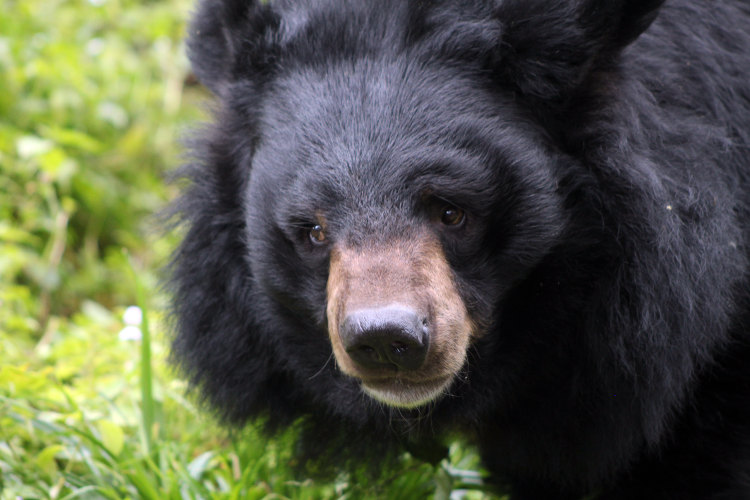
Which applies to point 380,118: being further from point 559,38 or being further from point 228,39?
point 228,39

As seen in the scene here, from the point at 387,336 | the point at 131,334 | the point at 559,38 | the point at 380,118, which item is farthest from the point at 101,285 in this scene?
the point at 559,38

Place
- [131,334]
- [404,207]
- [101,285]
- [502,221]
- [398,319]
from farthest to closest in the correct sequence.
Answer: [101,285]
[131,334]
[502,221]
[404,207]
[398,319]

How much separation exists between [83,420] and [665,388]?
2335 mm

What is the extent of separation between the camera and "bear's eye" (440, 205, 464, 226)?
9.40 feet

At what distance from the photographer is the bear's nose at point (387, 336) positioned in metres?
2.58

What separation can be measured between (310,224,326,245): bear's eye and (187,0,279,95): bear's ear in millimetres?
712

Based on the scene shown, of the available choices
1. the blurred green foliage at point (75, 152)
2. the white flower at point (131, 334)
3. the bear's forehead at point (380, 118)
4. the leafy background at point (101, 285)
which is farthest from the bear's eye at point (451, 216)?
the blurred green foliage at point (75, 152)

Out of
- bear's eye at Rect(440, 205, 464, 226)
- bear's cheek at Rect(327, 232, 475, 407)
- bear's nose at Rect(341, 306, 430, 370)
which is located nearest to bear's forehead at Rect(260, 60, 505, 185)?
bear's eye at Rect(440, 205, 464, 226)

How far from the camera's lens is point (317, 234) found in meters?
2.96

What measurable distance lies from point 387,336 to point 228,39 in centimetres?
141

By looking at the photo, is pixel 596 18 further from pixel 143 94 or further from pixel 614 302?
pixel 143 94

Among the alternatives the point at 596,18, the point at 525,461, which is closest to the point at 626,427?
the point at 525,461

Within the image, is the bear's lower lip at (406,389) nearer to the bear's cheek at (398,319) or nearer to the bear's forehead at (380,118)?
the bear's cheek at (398,319)

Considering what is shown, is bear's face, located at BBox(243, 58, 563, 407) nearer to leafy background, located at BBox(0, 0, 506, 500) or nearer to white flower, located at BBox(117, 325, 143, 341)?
leafy background, located at BBox(0, 0, 506, 500)
